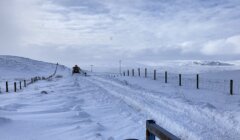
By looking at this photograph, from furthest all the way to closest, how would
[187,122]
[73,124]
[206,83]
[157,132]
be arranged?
1. [206,83]
2. [187,122]
3. [73,124]
4. [157,132]

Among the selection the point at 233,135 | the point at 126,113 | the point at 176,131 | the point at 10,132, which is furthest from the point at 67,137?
the point at 233,135

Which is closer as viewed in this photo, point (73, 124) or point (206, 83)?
point (73, 124)

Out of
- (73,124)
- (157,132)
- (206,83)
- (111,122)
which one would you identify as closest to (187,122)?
(111,122)

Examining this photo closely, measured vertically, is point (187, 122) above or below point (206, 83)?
above

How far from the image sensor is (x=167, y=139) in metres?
3.56

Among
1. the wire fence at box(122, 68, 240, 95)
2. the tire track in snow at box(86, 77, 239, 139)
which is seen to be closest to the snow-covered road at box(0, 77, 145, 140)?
the tire track in snow at box(86, 77, 239, 139)

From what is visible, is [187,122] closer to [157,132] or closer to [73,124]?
[73,124]

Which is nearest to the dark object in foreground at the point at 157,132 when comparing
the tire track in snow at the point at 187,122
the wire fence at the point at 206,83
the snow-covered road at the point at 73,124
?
the snow-covered road at the point at 73,124

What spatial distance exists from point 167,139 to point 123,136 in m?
3.62

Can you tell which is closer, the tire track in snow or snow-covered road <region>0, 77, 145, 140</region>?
snow-covered road <region>0, 77, 145, 140</region>

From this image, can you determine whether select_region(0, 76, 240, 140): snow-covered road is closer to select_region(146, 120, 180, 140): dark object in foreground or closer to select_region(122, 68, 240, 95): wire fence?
select_region(146, 120, 180, 140): dark object in foreground

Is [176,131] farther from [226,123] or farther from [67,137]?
[67,137]

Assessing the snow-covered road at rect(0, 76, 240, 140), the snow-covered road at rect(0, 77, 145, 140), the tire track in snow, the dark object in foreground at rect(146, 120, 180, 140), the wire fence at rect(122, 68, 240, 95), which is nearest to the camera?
the dark object in foreground at rect(146, 120, 180, 140)

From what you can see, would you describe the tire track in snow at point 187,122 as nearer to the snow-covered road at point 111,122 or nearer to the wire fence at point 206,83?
the snow-covered road at point 111,122
